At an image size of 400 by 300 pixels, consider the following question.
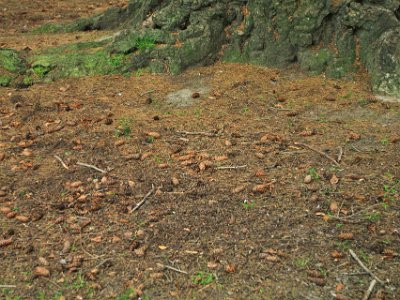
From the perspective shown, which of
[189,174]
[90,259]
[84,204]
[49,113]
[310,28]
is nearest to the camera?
[90,259]

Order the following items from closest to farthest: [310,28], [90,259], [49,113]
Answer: [90,259] < [49,113] < [310,28]

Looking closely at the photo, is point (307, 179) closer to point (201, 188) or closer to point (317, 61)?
point (201, 188)

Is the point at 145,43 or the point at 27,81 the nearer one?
the point at 27,81

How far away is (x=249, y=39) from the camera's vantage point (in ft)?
23.2

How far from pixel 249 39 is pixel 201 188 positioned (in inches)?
114

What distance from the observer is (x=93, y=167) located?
5.11m

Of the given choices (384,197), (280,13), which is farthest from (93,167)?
(280,13)

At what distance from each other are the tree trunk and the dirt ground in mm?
263

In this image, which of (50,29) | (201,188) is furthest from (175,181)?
(50,29)

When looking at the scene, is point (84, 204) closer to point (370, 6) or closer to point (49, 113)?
point (49, 113)

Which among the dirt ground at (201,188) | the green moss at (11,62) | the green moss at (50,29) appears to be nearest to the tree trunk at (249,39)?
the green moss at (11,62)

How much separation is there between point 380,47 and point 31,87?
158 inches

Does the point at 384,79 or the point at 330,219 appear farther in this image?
the point at 384,79

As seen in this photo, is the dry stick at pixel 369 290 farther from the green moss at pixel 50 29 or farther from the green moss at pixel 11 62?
the green moss at pixel 50 29
